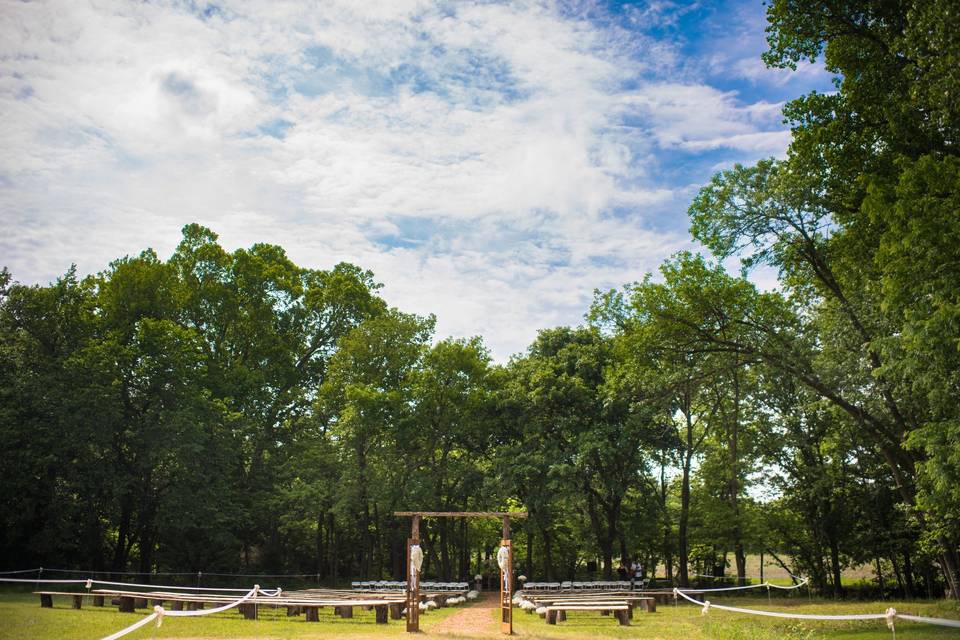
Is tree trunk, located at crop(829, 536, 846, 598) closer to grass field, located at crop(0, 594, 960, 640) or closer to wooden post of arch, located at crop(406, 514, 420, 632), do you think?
grass field, located at crop(0, 594, 960, 640)

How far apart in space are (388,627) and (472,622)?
266 centimetres

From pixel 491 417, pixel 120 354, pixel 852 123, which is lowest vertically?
pixel 491 417

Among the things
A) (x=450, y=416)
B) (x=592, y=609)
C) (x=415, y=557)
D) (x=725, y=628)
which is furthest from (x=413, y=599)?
(x=450, y=416)

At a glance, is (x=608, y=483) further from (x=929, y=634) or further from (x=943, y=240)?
(x=943, y=240)

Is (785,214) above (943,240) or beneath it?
above

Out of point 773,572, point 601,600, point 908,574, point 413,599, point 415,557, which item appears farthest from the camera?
point 773,572

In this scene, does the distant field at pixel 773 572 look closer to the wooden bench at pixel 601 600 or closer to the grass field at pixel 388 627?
the wooden bench at pixel 601 600

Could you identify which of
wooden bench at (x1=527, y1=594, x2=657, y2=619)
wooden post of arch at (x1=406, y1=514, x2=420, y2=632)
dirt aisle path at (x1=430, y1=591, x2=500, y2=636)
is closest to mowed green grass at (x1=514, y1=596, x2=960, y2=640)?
wooden bench at (x1=527, y1=594, x2=657, y2=619)

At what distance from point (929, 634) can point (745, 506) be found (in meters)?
19.2

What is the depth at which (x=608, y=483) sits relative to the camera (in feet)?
97.7

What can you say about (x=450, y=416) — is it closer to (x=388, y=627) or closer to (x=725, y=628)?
(x=388, y=627)

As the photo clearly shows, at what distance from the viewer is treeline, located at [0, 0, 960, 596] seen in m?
19.5

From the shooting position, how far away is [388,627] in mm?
16125

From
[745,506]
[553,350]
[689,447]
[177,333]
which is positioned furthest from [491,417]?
[177,333]
